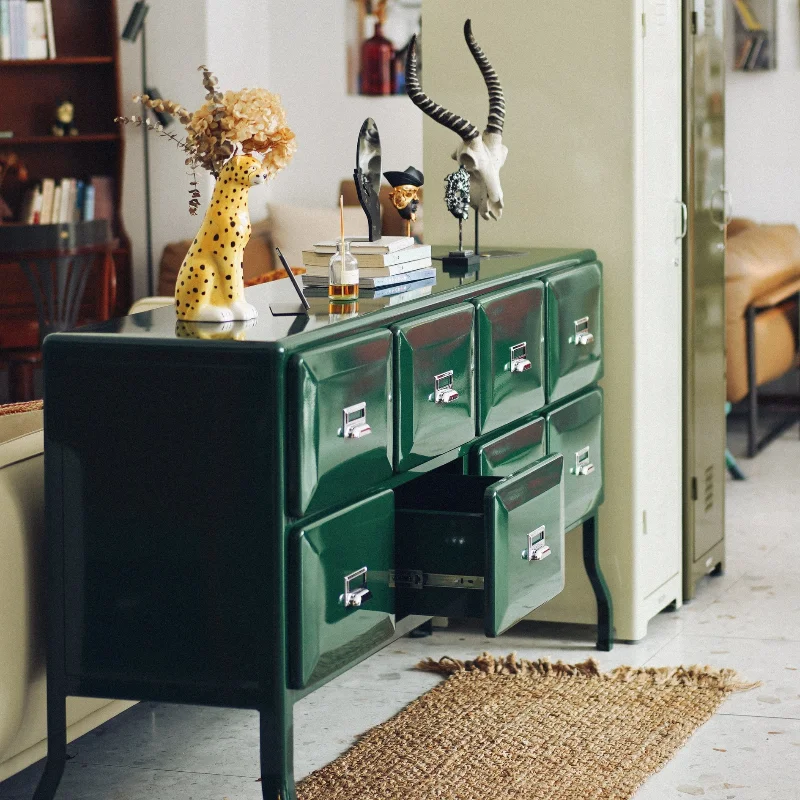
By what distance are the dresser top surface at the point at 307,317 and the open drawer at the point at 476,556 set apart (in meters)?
0.32

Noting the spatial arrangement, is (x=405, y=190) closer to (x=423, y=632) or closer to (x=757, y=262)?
(x=423, y=632)

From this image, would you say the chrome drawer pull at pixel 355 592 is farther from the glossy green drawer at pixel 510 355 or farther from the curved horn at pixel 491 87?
the curved horn at pixel 491 87

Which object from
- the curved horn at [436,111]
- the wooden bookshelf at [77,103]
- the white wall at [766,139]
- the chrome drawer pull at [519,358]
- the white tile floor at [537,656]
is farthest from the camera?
the wooden bookshelf at [77,103]

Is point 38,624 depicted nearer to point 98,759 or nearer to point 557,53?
point 98,759

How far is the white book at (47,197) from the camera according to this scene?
6.43 m

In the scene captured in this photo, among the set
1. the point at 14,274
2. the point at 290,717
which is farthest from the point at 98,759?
the point at 14,274

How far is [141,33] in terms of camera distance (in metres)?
6.48

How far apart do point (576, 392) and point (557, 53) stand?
0.75 meters

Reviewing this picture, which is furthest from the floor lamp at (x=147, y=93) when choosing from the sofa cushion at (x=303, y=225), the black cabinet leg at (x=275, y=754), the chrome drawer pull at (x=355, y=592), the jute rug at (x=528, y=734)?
the black cabinet leg at (x=275, y=754)

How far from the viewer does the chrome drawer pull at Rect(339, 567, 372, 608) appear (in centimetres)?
214

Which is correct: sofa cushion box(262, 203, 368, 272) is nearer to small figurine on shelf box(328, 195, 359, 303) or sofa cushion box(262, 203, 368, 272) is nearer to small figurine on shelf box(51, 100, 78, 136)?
small figurine on shelf box(51, 100, 78, 136)

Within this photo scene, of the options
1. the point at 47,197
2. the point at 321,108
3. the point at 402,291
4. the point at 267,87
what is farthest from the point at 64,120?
the point at 402,291

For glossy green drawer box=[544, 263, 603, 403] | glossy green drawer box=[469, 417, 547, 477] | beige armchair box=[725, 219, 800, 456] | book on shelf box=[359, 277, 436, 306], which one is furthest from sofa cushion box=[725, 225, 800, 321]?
book on shelf box=[359, 277, 436, 306]

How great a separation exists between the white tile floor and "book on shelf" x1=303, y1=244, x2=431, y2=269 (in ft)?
2.91
